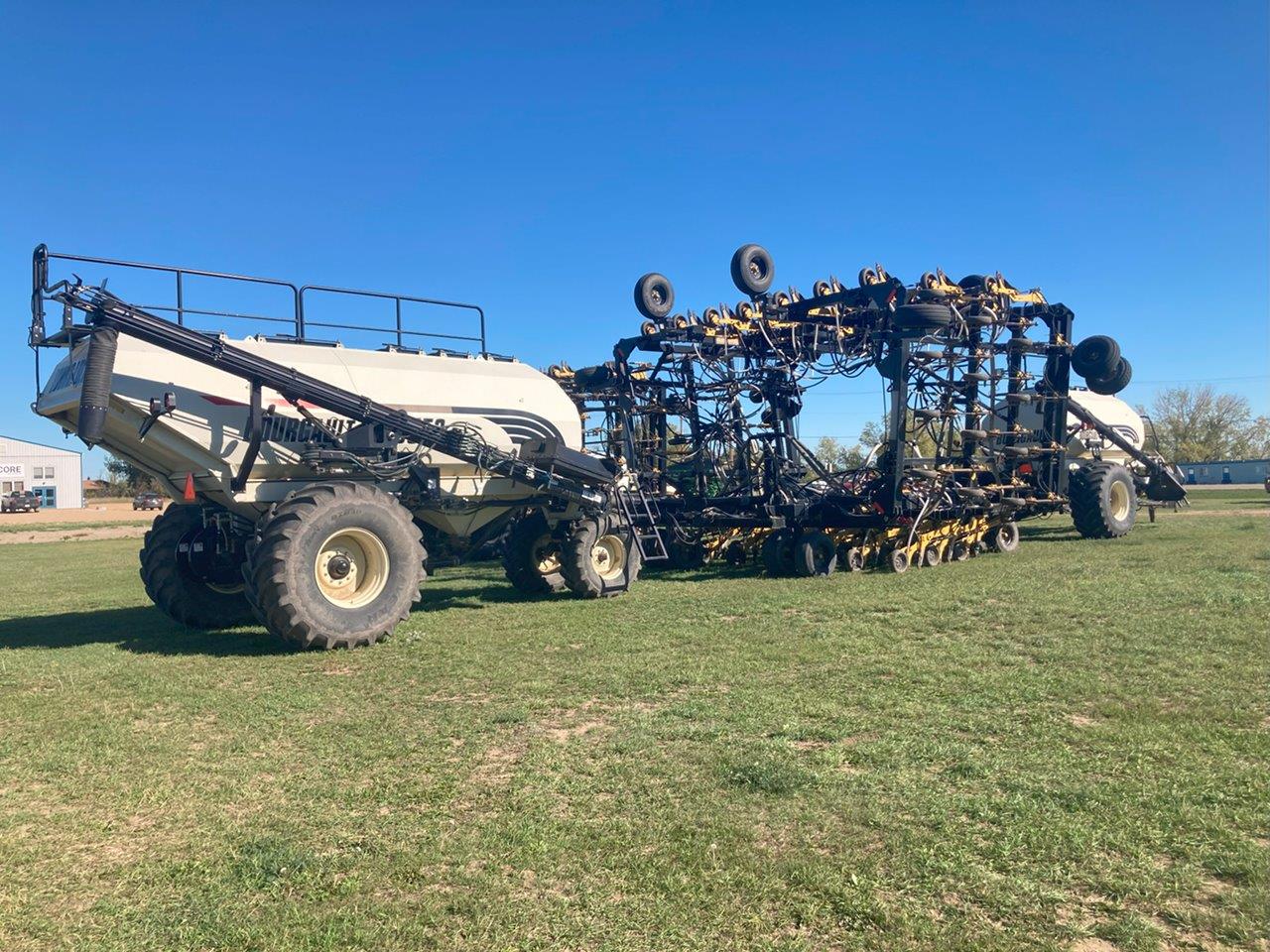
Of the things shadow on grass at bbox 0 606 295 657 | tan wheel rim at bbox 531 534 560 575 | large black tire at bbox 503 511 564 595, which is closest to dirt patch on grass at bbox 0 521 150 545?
shadow on grass at bbox 0 606 295 657

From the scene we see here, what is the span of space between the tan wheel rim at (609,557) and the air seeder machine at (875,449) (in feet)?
6.28

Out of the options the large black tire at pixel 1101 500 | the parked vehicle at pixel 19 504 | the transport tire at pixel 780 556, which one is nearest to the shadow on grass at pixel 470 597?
the transport tire at pixel 780 556

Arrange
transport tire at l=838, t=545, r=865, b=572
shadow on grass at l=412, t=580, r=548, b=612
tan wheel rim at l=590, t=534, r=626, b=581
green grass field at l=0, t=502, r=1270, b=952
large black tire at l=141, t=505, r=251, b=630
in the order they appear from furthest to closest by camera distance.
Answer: transport tire at l=838, t=545, r=865, b=572, tan wheel rim at l=590, t=534, r=626, b=581, shadow on grass at l=412, t=580, r=548, b=612, large black tire at l=141, t=505, r=251, b=630, green grass field at l=0, t=502, r=1270, b=952

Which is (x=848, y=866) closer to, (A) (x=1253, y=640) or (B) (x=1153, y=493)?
(A) (x=1253, y=640)

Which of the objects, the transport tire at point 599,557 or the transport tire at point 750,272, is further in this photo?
the transport tire at point 750,272

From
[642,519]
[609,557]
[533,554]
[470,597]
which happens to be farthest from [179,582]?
[642,519]

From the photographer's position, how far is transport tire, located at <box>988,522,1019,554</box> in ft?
62.6

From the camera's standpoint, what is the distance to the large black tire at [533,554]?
47.4 feet

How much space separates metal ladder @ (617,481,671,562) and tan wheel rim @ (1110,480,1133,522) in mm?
11533

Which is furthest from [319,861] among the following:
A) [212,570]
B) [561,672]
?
[212,570]

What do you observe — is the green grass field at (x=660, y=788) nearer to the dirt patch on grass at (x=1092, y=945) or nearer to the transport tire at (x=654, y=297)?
the dirt patch on grass at (x=1092, y=945)

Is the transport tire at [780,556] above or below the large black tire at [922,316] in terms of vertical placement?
below

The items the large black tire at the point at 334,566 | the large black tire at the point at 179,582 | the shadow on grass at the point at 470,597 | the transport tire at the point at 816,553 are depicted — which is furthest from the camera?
the transport tire at the point at 816,553

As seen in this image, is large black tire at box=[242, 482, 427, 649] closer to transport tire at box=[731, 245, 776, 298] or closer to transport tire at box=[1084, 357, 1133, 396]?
transport tire at box=[731, 245, 776, 298]
